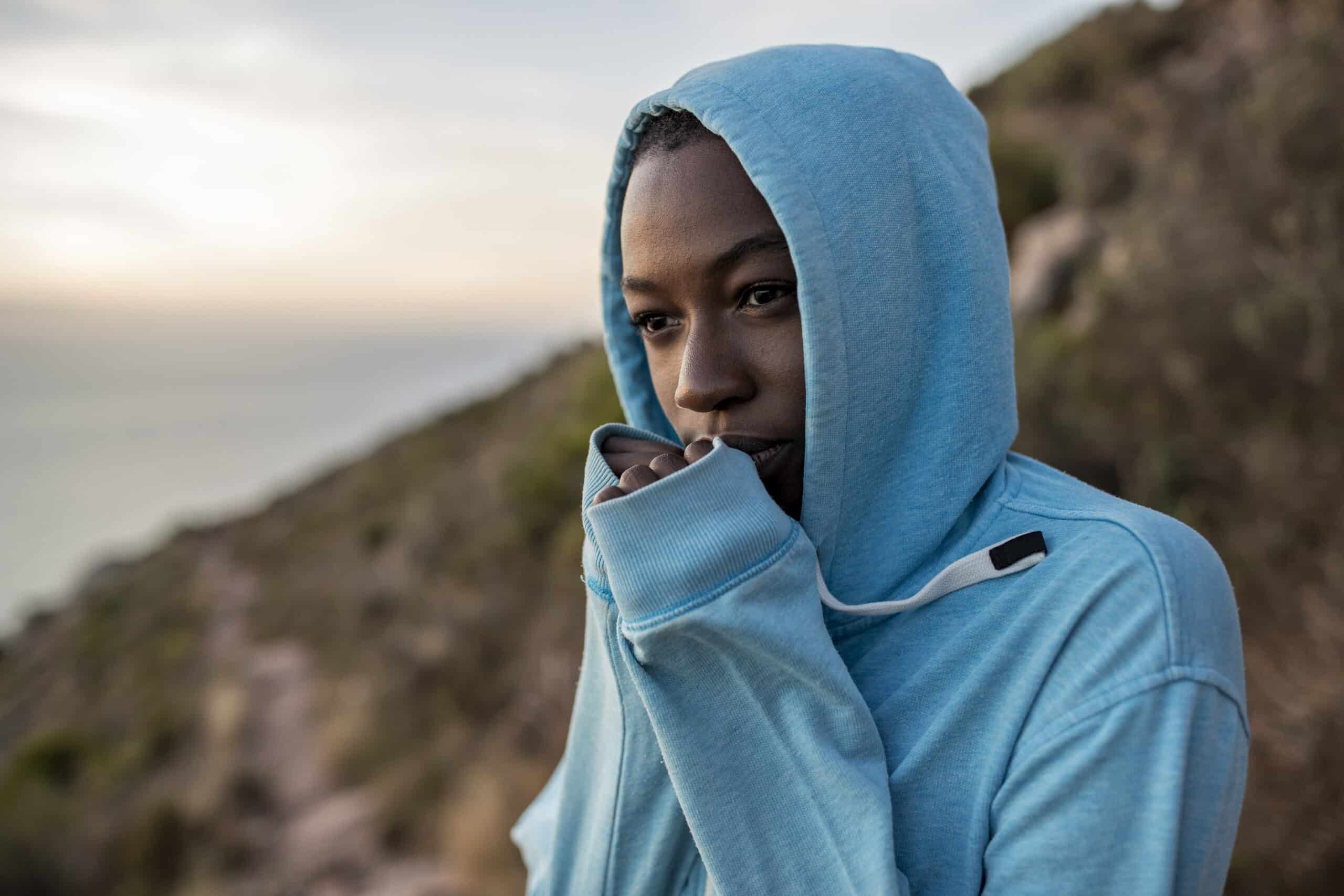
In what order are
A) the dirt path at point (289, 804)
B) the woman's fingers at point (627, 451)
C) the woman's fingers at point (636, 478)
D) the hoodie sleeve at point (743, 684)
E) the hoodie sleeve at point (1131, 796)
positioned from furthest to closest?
the dirt path at point (289, 804), the woman's fingers at point (627, 451), the woman's fingers at point (636, 478), the hoodie sleeve at point (743, 684), the hoodie sleeve at point (1131, 796)

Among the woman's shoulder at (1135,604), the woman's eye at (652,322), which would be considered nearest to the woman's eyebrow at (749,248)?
the woman's eye at (652,322)

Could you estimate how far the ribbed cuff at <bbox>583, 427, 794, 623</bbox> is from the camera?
993 mm

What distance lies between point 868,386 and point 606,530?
0.40 meters

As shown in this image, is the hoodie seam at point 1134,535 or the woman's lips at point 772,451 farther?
the woman's lips at point 772,451

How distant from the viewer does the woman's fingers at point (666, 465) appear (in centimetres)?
110

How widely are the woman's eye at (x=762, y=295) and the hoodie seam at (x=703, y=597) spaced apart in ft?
1.14

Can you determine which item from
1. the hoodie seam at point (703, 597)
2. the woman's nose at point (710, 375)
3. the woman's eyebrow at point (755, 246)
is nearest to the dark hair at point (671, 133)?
the woman's eyebrow at point (755, 246)

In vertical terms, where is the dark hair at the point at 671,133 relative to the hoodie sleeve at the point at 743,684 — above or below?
above

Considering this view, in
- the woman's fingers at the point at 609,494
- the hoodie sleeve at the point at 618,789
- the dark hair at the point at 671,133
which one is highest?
the dark hair at the point at 671,133

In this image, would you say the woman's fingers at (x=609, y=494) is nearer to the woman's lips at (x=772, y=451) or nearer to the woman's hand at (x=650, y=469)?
the woman's hand at (x=650, y=469)

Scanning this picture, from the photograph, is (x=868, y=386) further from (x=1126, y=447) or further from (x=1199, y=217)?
(x=1199, y=217)

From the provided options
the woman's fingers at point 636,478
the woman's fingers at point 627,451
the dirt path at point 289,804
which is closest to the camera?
the woman's fingers at point 636,478

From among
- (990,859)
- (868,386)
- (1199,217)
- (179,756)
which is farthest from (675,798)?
(179,756)

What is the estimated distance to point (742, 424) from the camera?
46.5 inches
